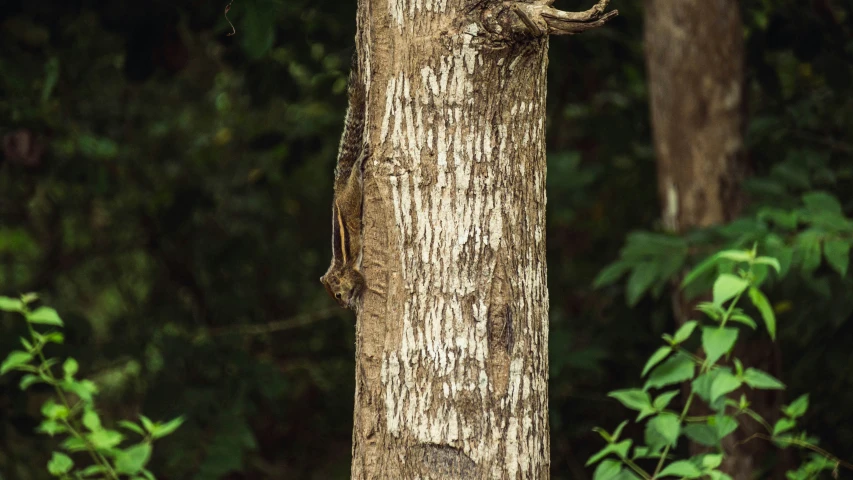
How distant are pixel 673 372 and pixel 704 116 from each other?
1569mm

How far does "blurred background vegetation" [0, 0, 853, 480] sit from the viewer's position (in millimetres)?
3182

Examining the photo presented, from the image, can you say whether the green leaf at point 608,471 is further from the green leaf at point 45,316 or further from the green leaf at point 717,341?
the green leaf at point 45,316

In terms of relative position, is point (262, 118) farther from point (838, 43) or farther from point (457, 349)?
point (457, 349)

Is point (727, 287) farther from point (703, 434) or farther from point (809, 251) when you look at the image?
point (809, 251)

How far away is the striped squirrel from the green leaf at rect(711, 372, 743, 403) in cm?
93

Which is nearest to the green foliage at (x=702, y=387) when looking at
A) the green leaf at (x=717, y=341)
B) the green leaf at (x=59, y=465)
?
the green leaf at (x=717, y=341)

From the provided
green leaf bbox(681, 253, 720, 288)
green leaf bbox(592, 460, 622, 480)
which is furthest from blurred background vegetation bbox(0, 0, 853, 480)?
green leaf bbox(592, 460, 622, 480)

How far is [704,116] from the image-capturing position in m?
3.47

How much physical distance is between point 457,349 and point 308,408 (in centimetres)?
478

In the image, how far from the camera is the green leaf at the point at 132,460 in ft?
7.99

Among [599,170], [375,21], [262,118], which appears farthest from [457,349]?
[262,118]

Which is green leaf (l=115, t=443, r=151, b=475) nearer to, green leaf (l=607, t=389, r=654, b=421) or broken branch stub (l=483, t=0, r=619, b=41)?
green leaf (l=607, t=389, r=654, b=421)

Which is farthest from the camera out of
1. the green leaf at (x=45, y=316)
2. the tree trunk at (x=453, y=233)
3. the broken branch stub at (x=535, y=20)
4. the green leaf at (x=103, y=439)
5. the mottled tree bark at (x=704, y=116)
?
the mottled tree bark at (x=704, y=116)

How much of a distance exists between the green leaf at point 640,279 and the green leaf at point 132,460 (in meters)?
1.55
